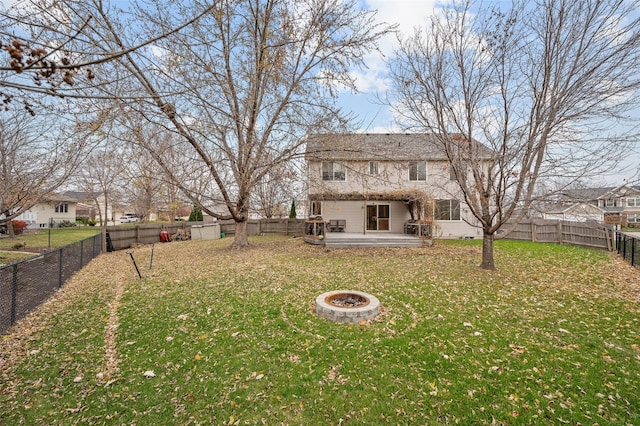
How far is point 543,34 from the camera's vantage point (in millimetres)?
6715

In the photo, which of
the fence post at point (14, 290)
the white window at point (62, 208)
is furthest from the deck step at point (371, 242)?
the white window at point (62, 208)

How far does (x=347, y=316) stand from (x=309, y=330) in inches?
28.1

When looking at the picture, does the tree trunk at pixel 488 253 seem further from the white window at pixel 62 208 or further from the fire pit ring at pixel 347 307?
the white window at pixel 62 208

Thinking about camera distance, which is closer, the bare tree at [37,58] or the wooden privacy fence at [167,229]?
the bare tree at [37,58]

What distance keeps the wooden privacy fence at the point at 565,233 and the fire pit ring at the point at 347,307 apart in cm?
879

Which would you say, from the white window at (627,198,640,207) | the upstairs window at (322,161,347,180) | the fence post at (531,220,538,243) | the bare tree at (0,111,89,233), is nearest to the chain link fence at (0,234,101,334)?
the bare tree at (0,111,89,233)

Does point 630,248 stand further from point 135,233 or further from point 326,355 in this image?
point 135,233

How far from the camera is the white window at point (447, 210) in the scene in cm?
1673

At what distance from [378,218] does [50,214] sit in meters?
38.0

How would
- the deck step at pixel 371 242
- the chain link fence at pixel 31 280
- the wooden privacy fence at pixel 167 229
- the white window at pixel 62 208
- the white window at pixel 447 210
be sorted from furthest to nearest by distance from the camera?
1. the white window at pixel 62 208
2. the white window at pixel 447 210
3. the wooden privacy fence at pixel 167 229
4. the deck step at pixel 371 242
5. the chain link fence at pixel 31 280

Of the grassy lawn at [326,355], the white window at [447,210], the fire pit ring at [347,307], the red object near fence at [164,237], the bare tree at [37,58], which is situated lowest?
the grassy lawn at [326,355]

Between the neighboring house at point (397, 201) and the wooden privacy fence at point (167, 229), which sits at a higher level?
the neighboring house at point (397, 201)

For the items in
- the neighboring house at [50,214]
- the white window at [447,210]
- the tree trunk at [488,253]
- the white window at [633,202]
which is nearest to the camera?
the tree trunk at [488,253]

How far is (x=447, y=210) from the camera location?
1684 centimetres
